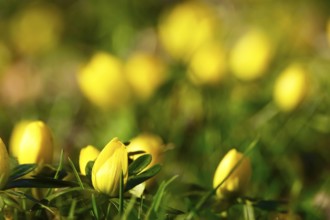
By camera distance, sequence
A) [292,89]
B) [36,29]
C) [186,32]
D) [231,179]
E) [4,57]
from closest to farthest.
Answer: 1. [231,179]
2. [292,89]
3. [186,32]
4. [4,57]
5. [36,29]

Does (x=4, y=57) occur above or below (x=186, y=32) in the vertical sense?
below

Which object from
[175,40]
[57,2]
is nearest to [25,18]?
[57,2]

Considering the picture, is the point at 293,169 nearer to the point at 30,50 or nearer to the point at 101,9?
the point at 30,50

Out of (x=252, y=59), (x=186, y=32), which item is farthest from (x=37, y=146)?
(x=186, y=32)

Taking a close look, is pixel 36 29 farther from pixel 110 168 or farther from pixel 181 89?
pixel 110 168

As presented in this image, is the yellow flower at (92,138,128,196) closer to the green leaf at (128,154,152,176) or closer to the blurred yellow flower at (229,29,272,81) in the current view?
the green leaf at (128,154,152,176)

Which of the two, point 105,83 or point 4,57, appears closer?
point 105,83
